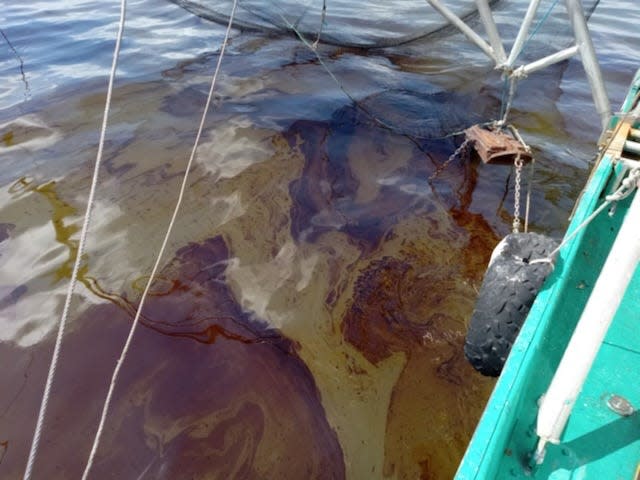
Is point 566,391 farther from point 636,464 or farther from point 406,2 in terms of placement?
point 406,2

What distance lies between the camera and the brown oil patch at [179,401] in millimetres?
2459

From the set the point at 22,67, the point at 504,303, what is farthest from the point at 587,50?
the point at 22,67

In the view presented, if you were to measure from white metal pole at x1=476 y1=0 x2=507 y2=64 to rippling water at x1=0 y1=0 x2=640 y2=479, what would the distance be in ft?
3.92

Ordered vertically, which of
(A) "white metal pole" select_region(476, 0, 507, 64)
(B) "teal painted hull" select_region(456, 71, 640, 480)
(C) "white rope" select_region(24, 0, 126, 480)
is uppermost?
(A) "white metal pole" select_region(476, 0, 507, 64)

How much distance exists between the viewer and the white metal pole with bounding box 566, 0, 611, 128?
3856mm

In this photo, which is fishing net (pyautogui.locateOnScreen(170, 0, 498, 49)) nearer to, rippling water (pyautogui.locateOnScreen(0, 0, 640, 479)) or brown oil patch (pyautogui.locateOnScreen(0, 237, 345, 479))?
rippling water (pyautogui.locateOnScreen(0, 0, 640, 479))

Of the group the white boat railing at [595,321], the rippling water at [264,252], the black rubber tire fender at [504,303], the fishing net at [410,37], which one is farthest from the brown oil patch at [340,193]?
the white boat railing at [595,321]

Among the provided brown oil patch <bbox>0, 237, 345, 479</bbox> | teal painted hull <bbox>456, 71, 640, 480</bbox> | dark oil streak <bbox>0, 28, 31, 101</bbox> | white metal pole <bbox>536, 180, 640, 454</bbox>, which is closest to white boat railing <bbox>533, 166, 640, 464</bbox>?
white metal pole <bbox>536, 180, 640, 454</bbox>

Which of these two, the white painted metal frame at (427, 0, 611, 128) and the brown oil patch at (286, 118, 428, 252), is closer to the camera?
the white painted metal frame at (427, 0, 611, 128)

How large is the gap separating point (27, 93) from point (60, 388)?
5.40 meters

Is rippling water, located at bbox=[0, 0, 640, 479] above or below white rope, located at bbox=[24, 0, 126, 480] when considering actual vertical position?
below

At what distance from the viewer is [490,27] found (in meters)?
4.17

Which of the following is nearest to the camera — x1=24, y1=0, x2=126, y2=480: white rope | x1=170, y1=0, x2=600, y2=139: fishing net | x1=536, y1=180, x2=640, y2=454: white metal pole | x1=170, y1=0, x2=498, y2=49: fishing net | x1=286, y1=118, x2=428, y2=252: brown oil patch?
x1=536, y1=180, x2=640, y2=454: white metal pole

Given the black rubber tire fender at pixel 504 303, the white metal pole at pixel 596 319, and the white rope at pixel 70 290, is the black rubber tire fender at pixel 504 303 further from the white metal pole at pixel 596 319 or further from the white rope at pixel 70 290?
the white rope at pixel 70 290
